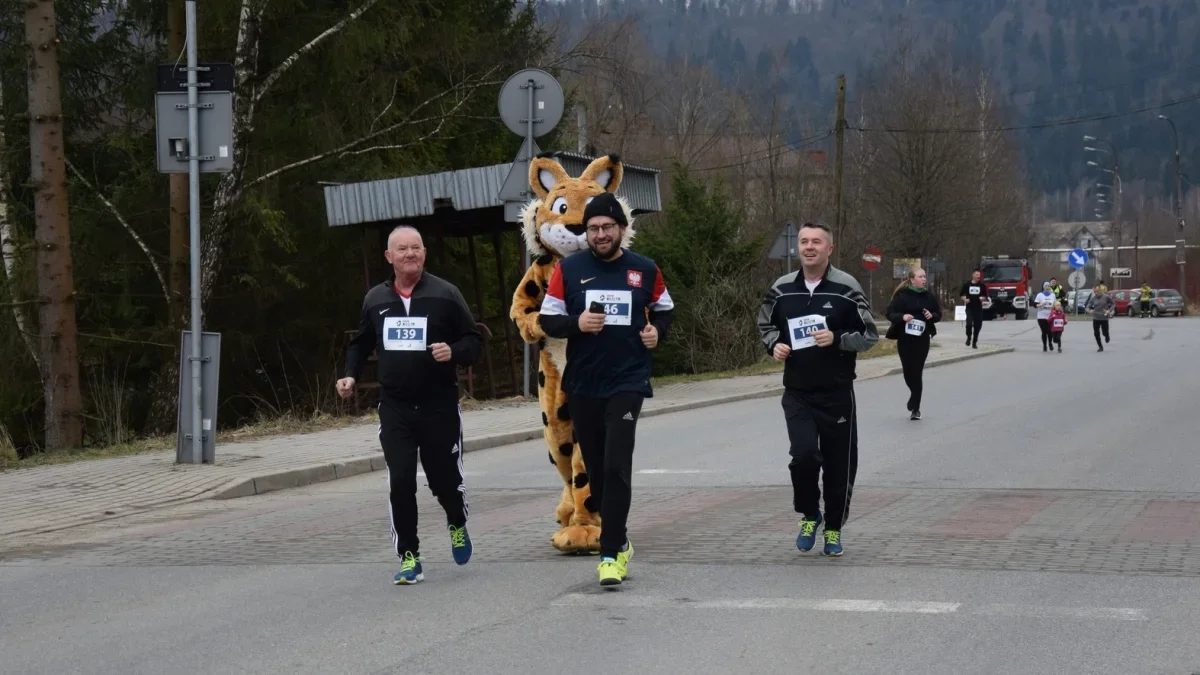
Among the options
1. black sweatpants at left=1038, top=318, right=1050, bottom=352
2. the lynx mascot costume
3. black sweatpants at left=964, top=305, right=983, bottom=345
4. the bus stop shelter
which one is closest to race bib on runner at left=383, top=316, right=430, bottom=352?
the lynx mascot costume

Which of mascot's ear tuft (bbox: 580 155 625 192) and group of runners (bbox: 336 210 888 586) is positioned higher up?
mascot's ear tuft (bbox: 580 155 625 192)

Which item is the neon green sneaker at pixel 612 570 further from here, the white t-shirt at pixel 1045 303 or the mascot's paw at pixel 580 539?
the white t-shirt at pixel 1045 303

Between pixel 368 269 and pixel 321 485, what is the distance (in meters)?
9.25

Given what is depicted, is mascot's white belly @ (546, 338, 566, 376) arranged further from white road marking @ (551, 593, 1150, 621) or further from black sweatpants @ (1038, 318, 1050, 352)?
black sweatpants @ (1038, 318, 1050, 352)

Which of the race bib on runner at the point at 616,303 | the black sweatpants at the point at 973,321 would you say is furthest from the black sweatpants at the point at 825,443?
the black sweatpants at the point at 973,321

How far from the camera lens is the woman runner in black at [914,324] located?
59.1 feet

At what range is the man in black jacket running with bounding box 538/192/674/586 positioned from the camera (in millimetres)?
7660

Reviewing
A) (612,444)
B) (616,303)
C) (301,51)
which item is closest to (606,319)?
(616,303)

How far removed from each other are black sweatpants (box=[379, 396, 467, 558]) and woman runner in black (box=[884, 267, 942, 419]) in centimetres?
1069

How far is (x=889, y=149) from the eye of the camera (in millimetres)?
68938

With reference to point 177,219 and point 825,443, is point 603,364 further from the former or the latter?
point 177,219

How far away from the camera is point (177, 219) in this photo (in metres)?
19.4

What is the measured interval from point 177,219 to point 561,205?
11.5 metres

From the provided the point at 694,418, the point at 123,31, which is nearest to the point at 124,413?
the point at 123,31
